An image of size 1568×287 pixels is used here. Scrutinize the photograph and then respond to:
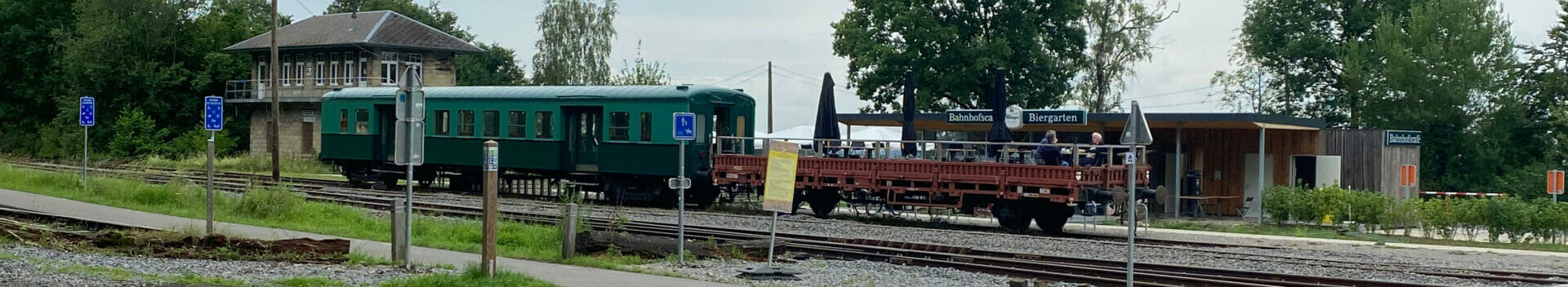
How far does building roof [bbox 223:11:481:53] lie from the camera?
5378 cm

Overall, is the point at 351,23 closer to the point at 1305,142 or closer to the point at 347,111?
the point at 347,111

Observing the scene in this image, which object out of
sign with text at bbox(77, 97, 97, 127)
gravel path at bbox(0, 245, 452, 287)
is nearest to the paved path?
gravel path at bbox(0, 245, 452, 287)

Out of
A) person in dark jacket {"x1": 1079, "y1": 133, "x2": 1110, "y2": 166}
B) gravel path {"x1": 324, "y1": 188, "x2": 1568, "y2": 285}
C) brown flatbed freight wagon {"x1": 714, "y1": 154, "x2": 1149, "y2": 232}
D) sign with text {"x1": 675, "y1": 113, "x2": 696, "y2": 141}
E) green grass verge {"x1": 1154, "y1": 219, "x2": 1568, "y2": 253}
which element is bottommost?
green grass verge {"x1": 1154, "y1": 219, "x2": 1568, "y2": 253}

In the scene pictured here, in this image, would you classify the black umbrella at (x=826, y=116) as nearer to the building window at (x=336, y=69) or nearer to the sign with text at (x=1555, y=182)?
the sign with text at (x=1555, y=182)

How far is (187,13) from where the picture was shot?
59.1 metres

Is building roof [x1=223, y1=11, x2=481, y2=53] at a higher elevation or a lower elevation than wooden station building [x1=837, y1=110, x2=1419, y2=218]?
higher

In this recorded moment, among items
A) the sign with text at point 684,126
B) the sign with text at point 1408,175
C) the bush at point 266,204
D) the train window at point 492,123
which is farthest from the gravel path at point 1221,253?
the sign with text at point 1408,175

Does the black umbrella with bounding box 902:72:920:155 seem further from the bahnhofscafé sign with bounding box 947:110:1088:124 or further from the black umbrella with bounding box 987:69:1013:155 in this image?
the bahnhofscafé sign with bounding box 947:110:1088:124

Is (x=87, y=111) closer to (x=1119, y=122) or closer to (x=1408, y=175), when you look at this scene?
(x=1119, y=122)

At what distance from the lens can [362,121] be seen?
3297 cm

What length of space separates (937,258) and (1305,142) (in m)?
14.6

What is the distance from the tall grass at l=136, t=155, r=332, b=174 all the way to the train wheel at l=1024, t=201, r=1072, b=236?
26.0 metres

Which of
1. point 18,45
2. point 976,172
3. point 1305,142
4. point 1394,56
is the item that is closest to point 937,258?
point 976,172

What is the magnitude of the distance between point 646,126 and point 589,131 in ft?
5.64
